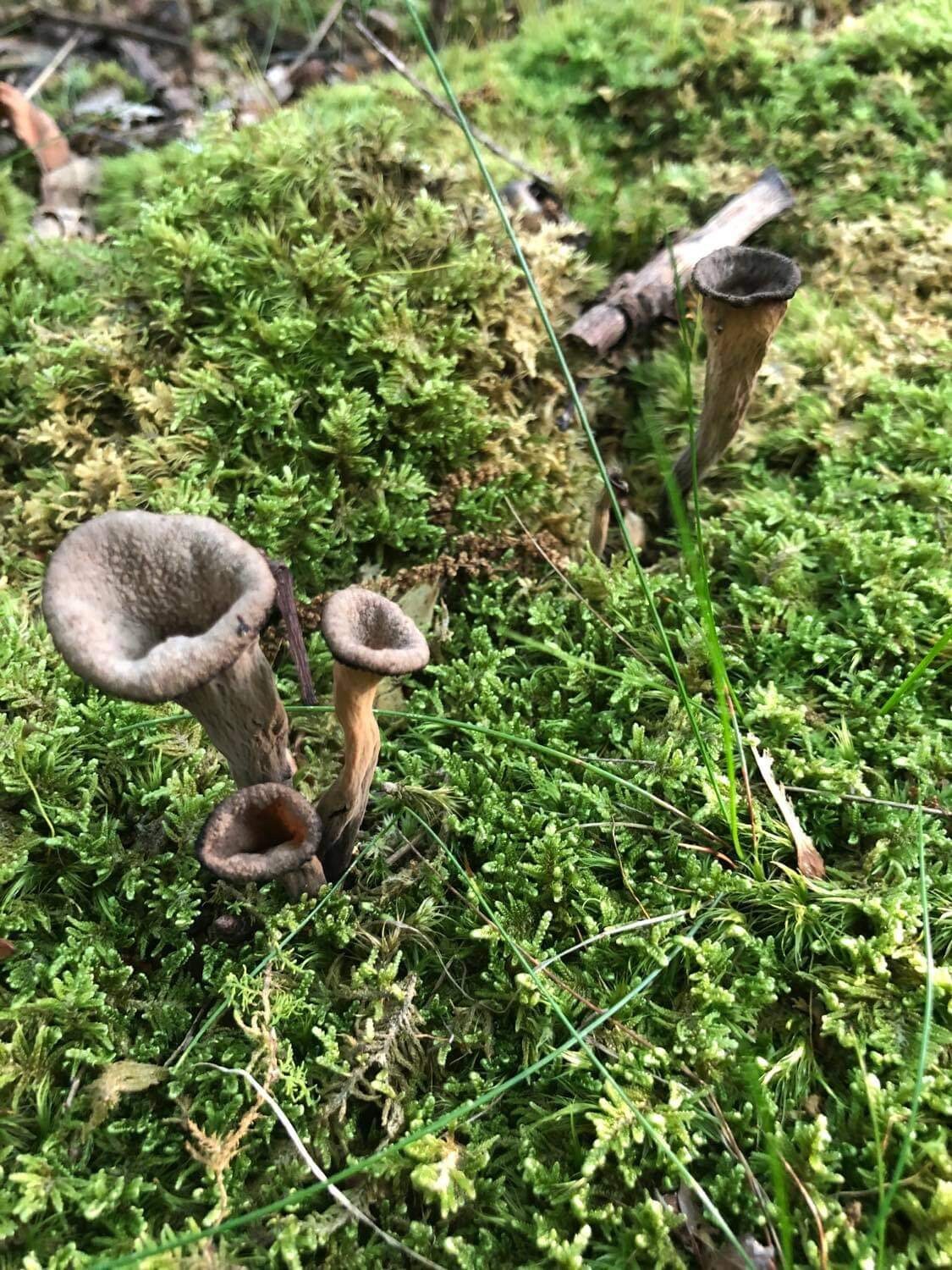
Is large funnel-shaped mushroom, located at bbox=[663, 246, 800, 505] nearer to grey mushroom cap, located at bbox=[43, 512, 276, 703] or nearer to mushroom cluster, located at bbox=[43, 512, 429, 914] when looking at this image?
mushroom cluster, located at bbox=[43, 512, 429, 914]

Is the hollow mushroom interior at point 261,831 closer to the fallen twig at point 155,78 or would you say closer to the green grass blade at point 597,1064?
the green grass blade at point 597,1064

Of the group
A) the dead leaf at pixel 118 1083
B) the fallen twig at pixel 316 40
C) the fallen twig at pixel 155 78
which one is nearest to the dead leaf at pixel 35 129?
the fallen twig at pixel 155 78

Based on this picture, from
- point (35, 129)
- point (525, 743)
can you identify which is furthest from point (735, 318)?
point (35, 129)

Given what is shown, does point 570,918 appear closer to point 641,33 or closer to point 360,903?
point 360,903

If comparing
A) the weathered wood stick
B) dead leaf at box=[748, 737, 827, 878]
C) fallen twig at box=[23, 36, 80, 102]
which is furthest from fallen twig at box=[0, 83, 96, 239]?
dead leaf at box=[748, 737, 827, 878]

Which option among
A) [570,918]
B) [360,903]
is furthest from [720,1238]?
[360,903]

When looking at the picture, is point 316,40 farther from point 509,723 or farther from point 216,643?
point 216,643
